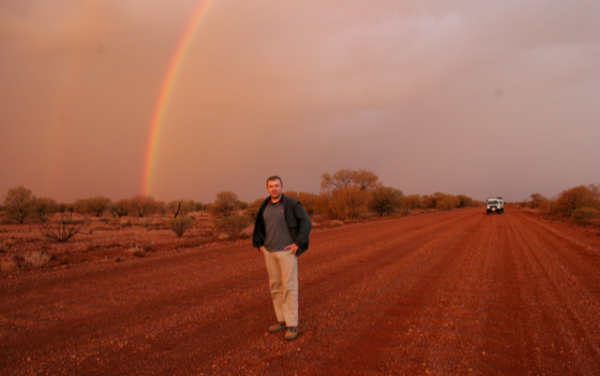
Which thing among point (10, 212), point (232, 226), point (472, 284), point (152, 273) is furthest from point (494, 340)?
point (10, 212)

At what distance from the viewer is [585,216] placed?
28547 millimetres

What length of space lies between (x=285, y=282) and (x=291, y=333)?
69 cm

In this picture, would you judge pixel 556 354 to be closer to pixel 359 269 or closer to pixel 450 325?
pixel 450 325

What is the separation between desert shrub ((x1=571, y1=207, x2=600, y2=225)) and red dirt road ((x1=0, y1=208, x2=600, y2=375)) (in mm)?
21979

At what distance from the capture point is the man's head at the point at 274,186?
4.78 m

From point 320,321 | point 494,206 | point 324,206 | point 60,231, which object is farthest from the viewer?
point 324,206

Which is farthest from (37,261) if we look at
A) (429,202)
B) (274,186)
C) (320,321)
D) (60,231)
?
(429,202)

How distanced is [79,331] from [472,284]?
7882 mm

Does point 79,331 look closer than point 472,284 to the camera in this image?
Yes

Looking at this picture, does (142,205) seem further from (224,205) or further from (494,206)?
(494,206)

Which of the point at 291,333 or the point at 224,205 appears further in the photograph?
the point at 224,205

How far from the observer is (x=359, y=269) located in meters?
9.79

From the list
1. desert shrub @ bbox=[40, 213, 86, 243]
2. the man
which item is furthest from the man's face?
desert shrub @ bbox=[40, 213, 86, 243]

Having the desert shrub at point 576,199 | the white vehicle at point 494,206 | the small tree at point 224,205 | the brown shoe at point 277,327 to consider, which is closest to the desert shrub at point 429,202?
the white vehicle at point 494,206
